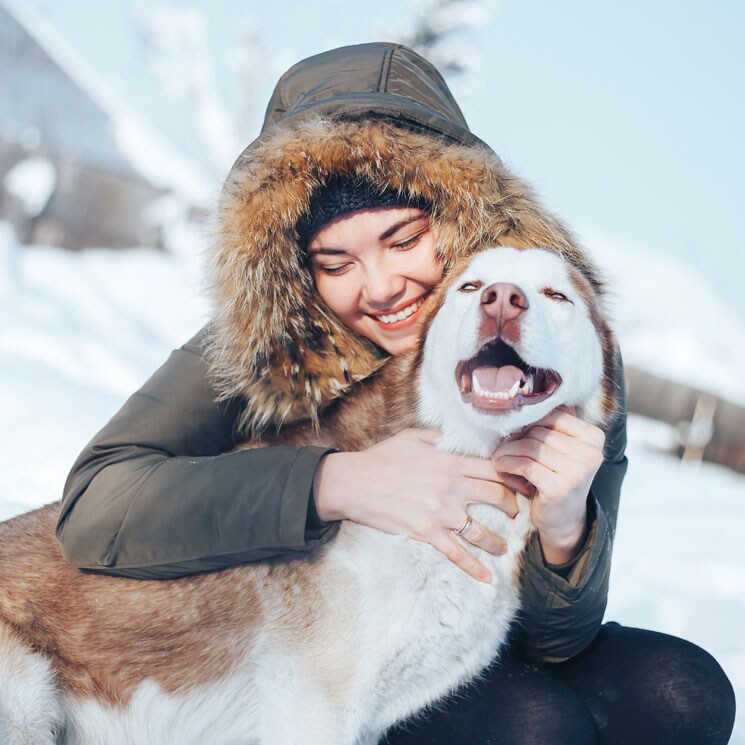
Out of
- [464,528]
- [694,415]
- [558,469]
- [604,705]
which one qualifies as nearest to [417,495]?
[464,528]

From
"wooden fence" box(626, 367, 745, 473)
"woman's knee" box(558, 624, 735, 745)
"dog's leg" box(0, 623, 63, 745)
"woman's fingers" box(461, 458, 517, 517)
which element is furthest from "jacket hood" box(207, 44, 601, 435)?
"wooden fence" box(626, 367, 745, 473)

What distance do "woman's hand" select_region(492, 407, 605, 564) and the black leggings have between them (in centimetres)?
36

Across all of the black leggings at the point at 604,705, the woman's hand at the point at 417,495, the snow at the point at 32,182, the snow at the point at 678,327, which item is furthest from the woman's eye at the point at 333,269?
the snow at the point at 32,182

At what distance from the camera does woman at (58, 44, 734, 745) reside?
1.77m

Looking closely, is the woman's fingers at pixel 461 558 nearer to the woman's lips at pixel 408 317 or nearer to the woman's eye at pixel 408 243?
the woman's lips at pixel 408 317

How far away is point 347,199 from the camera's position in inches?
80.7

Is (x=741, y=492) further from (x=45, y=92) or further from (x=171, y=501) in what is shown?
(x=45, y=92)

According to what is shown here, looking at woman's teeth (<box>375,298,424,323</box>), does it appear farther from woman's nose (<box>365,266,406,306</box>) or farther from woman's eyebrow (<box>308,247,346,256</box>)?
woman's eyebrow (<box>308,247,346,256</box>)

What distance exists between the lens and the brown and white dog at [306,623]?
1730 millimetres

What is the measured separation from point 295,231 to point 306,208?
0.07 m

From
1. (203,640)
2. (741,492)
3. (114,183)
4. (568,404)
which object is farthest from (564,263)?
(114,183)

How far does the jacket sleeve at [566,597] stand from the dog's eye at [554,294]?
1.31ft

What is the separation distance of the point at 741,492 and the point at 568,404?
688cm

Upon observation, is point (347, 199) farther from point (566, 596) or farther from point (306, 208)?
point (566, 596)
